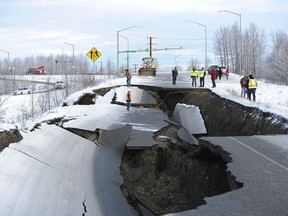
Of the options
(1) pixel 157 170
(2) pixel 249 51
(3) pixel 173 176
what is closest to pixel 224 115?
(1) pixel 157 170

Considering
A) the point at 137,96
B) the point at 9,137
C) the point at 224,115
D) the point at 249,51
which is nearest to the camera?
the point at 9,137

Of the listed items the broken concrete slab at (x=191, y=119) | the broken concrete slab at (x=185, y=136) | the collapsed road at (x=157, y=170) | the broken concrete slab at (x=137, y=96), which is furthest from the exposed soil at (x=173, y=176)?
the broken concrete slab at (x=137, y=96)

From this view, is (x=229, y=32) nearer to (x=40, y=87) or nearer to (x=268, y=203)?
(x=40, y=87)

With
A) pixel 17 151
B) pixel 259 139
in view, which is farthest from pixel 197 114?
pixel 17 151

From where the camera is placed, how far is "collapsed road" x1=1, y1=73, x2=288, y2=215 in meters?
7.32

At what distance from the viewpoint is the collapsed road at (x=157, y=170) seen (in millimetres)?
7324

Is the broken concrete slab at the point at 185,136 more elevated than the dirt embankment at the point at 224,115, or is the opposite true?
the dirt embankment at the point at 224,115

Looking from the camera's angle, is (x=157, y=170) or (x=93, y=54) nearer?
(x=157, y=170)

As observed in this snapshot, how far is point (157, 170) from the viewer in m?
14.6

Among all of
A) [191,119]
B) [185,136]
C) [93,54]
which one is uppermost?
[93,54]

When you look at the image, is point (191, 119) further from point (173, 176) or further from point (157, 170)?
point (173, 176)

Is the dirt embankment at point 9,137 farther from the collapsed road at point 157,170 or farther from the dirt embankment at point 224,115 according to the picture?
the dirt embankment at point 224,115

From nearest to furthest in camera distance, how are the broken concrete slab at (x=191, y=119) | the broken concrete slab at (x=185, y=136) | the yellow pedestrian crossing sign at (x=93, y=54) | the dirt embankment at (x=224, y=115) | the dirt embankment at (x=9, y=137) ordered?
1. the dirt embankment at (x=9, y=137)
2. the dirt embankment at (x=224, y=115)
3. the broken concrete slab at (x=185, y=136)
4. the broken concrete slab at (x=191, y=119)
5. the yellow pedestrian crossing sign at (x=93, y=54)

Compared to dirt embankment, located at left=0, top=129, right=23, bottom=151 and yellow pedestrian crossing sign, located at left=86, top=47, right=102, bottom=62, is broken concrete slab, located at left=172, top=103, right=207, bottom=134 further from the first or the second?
dirt embankment, located at left=0, top=129, right=23, bottom=151
